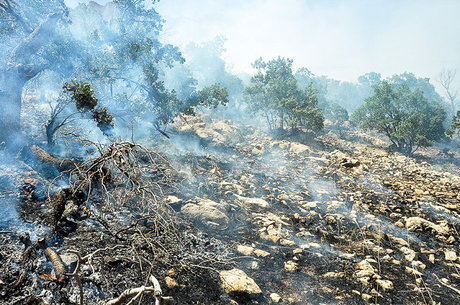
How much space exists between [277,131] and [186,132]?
29.6 feet

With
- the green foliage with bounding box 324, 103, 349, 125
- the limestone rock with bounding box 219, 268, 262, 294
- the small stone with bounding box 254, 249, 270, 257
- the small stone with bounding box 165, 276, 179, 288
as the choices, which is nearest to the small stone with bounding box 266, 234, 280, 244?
the small stone with bounding box 254, 249, 270, 257

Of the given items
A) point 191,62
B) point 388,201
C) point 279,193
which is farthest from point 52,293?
point 191,62

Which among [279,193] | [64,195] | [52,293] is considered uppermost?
[64,195]

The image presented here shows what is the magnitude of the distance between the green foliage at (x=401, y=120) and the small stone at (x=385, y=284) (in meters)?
13.2

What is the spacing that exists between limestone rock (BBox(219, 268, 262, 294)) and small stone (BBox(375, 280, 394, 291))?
185cm

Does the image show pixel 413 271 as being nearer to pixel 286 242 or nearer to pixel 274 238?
pixel 286 242

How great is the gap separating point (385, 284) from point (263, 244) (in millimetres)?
1958

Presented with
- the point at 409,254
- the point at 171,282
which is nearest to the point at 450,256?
the point at 409,254

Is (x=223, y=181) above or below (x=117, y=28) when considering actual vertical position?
below

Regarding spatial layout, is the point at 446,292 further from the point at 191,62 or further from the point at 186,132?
the point at 191,62

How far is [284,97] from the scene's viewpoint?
17422 millimetres

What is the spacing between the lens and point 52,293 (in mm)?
2287

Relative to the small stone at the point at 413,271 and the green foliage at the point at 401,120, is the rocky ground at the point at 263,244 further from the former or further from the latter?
the green foliage at the point at 401,120

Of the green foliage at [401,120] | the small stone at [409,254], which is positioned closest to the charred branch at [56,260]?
the small stone at [409,254]
